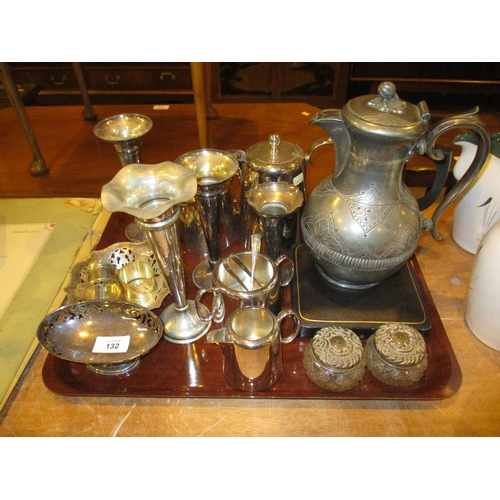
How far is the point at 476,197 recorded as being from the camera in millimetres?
895

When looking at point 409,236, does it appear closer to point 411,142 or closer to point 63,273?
point 411,142

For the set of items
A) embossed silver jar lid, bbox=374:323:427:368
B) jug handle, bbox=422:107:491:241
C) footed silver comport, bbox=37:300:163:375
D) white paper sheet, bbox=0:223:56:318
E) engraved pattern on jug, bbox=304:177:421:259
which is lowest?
white paper sheet, bbox=0:223:56:318

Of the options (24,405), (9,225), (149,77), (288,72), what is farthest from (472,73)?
(24,405)

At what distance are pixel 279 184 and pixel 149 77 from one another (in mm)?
1500

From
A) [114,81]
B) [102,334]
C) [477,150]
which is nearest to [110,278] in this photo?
[102,334]

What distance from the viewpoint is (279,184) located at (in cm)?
75

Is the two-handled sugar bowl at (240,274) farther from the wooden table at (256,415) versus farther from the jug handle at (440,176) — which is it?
the jug handle at (440,176)

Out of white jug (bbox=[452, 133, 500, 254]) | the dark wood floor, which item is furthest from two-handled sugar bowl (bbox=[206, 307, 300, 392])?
the dark wood floor

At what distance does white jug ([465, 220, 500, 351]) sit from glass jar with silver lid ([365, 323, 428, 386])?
158 mm

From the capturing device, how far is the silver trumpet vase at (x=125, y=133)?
83 cm

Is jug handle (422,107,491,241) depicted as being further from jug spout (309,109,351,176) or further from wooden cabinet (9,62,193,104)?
wooden cabinet (9,62,193,104)

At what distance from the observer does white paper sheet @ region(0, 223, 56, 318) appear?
0.91m

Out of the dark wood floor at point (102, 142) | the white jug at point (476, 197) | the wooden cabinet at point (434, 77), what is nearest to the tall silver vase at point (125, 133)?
the dark wood floor at point (102, 142)

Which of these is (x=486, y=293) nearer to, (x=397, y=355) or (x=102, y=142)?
(x=397, y=355)
